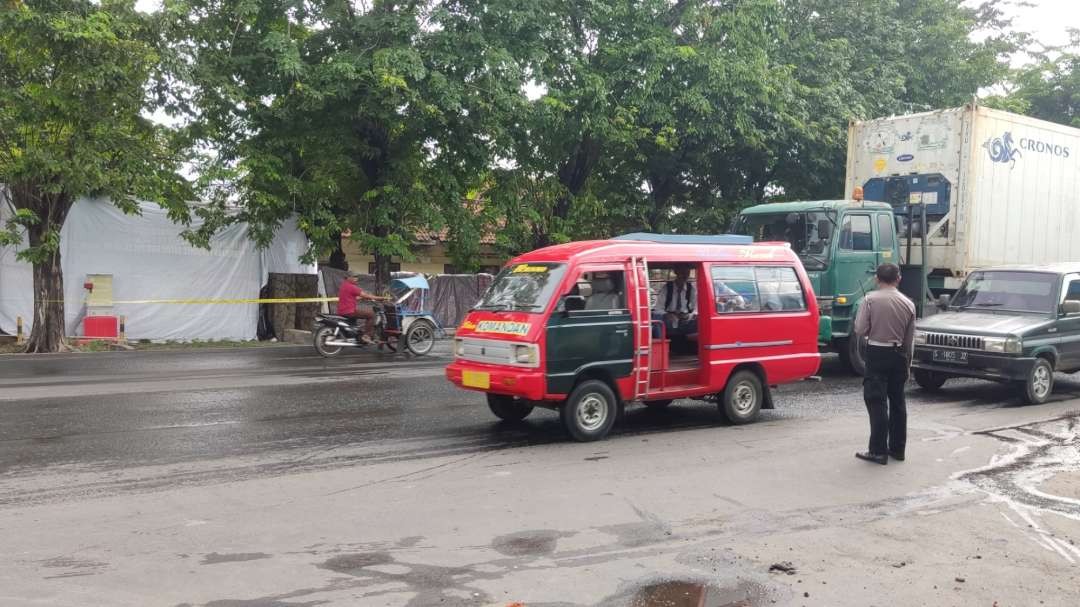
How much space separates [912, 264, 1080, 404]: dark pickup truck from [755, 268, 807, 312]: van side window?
2.71 m

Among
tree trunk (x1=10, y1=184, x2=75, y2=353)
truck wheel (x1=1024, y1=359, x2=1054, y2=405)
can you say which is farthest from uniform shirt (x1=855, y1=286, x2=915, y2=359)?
tree trunk (x1=10, y1=184, x2=75, y2=353)

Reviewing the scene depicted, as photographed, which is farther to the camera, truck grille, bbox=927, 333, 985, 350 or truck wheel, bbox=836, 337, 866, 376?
truck wheel, bbox=836, 337, 866, 376

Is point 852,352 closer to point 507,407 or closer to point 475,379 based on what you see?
point 507,407

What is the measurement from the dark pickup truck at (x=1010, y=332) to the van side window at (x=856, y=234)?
162 cm

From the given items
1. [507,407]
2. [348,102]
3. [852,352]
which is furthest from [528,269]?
[348,102]

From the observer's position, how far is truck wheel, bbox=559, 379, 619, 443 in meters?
9.14

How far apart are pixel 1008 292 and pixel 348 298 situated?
37.9ft

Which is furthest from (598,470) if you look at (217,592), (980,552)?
(217,592)

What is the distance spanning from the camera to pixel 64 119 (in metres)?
16.8

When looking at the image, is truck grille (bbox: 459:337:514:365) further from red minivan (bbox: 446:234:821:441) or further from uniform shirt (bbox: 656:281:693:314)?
uniform shirt (bbox: 656:281:693:314)

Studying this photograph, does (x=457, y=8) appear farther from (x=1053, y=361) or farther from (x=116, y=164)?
(x=1053, y=361)

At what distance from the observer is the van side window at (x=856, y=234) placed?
14180mm

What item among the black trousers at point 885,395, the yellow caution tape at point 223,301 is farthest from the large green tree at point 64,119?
the black trousers at point 885,395

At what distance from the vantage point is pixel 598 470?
802 cm
